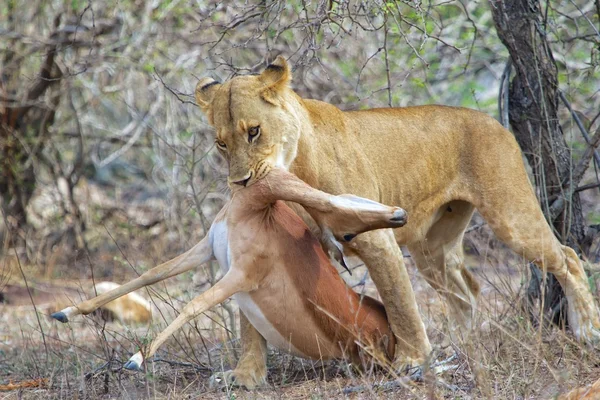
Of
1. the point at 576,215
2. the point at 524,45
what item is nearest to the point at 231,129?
the point at 524,45

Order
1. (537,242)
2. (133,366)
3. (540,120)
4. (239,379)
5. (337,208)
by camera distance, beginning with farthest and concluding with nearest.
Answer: (540,120) < (537,242) < (239,379) < (337,208) < (133,366)

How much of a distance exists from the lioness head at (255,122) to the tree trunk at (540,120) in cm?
170

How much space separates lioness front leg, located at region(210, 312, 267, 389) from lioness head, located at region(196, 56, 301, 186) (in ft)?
2.99

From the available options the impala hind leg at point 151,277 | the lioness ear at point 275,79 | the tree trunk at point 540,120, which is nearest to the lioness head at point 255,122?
the lioness ear at point 275,79

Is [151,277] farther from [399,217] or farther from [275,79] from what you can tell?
[399,217]

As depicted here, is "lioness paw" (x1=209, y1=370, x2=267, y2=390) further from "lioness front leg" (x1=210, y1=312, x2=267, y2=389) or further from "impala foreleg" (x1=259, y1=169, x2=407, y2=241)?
"impala foreleg" (x1=259, y1=169, x2=407, y2=241)

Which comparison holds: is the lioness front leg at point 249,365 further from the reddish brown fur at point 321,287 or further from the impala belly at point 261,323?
the reddish brown fur at point 321,287

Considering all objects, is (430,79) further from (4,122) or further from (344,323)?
(344,323)

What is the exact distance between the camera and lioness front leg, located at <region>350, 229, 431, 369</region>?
4.70 m

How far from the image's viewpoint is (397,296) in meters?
4.72

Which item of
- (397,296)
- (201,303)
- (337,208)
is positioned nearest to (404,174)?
(397,296)

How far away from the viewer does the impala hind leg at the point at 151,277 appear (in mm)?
4145

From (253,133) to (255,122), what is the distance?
2.2 inches

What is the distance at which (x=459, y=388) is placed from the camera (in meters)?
4.31
